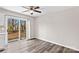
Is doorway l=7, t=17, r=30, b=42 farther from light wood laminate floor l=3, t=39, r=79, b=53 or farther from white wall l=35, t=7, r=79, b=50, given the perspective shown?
white wall l=35, t=7, r=79, b=50

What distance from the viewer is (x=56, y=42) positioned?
1.75 metres

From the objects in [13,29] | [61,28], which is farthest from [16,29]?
[61,28]

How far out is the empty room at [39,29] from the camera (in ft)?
5.28

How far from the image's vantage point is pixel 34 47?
171cm

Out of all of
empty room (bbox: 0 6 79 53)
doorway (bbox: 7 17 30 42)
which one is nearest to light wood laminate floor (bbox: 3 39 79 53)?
empty room (bbox: 0 6 79 53)

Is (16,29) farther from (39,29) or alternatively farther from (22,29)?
(39,29)

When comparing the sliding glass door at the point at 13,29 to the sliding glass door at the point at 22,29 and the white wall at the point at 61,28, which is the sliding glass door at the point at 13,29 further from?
the white wall at the point at 61,28

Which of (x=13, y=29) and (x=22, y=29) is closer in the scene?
(x=13, y=29)

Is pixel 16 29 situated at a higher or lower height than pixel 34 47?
higher

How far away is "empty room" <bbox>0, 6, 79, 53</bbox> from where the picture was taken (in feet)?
5.28

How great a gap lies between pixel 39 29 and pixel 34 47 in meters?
0.42
